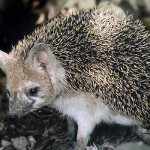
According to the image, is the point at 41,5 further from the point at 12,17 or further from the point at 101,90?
the point at 101,90

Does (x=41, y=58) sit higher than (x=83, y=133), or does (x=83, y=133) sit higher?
(x=41, y=58)

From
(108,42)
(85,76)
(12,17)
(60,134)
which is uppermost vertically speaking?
(12,17)

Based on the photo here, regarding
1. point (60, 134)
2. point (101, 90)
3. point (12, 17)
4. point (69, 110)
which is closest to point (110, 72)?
point (101, 90)

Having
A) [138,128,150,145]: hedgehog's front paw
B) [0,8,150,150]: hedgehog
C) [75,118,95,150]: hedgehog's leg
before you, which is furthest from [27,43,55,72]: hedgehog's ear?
[138,128,150,145]: hedgehog's front paw

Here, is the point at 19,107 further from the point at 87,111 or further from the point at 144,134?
the point at 144,134

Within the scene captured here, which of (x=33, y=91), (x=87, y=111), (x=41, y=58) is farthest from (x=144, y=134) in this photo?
(x=41, y=58)

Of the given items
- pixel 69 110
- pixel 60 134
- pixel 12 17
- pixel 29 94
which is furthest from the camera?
pixel 12 17

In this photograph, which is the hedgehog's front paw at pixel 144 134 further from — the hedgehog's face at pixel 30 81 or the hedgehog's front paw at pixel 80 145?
the hedgehog's face at pixel 30 81

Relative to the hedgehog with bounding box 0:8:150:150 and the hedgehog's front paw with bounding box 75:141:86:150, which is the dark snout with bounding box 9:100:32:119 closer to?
the hedgehog with bounding box 0:8:150:150
